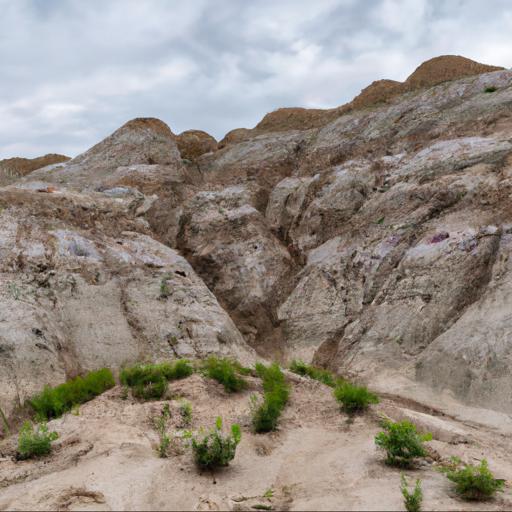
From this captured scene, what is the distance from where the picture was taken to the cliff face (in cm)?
1323

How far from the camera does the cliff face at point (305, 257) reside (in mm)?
13227

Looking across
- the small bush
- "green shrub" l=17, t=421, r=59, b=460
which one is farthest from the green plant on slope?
the small bush

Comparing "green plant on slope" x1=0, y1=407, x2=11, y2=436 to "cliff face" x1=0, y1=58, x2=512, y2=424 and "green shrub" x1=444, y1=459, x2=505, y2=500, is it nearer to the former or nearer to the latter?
"cliff face" x1=0, y1=58, x2=512, y2=424

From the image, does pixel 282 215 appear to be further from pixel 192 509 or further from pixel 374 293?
pixel 192 509

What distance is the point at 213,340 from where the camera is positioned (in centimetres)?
1594

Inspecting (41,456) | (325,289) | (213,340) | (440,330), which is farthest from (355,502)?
(325,289)

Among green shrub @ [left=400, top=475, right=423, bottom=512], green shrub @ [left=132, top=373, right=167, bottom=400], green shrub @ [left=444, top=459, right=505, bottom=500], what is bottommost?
green shrub @ [left=444, top=459, right=505, bottom=500]

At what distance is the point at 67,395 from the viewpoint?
10.7m

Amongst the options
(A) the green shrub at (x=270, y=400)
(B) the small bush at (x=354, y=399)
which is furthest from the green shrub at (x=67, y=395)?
(B) the small bush at (x=354, y=399)

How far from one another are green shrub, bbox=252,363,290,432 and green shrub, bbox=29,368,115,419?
3.11 meters

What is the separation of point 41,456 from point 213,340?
7628 mm

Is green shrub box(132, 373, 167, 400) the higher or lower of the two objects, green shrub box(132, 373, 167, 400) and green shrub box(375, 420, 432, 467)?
the higher

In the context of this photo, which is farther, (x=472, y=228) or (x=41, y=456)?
(x=472, y=228)

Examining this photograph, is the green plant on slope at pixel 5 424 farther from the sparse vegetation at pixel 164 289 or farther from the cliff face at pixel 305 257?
the sparse vegetation at pixel 164 289
